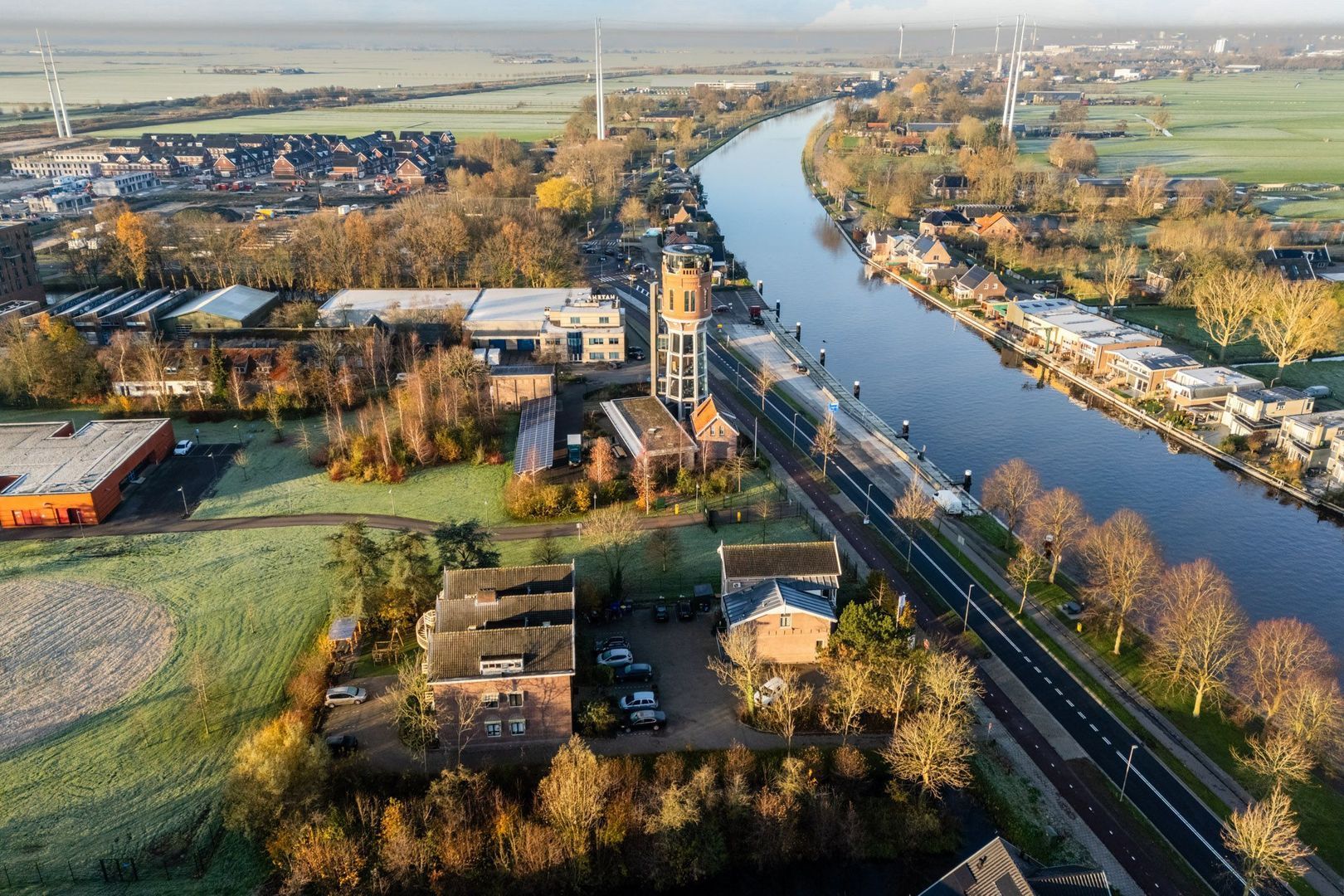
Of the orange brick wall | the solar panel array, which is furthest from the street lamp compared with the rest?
the solar panel array

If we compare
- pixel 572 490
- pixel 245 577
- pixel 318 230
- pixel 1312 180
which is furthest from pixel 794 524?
pixel 1312 180

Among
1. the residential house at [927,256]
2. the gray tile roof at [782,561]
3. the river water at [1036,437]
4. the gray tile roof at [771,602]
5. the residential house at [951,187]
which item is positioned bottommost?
the river water at [1036,437]

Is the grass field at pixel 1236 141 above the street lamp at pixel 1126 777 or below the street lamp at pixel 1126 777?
above

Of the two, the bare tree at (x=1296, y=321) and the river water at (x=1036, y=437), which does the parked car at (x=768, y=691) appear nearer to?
the river water at (x=1036, y=437)

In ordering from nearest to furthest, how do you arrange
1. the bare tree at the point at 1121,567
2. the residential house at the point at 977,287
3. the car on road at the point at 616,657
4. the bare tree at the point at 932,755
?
the bare tree at the point at 932,755 → the car on road at the point at 616,657 → the bare tree at the point at 1121,567 → the residential house at the point at 977,287

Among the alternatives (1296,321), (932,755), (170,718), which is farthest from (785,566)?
(1296,321)

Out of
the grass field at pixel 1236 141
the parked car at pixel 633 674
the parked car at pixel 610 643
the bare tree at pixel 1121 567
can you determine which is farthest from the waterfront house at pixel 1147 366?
the grass field at pixel 1236 141

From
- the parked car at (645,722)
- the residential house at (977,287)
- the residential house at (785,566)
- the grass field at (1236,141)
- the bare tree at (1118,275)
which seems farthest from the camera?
the grass field at (1236,141)
